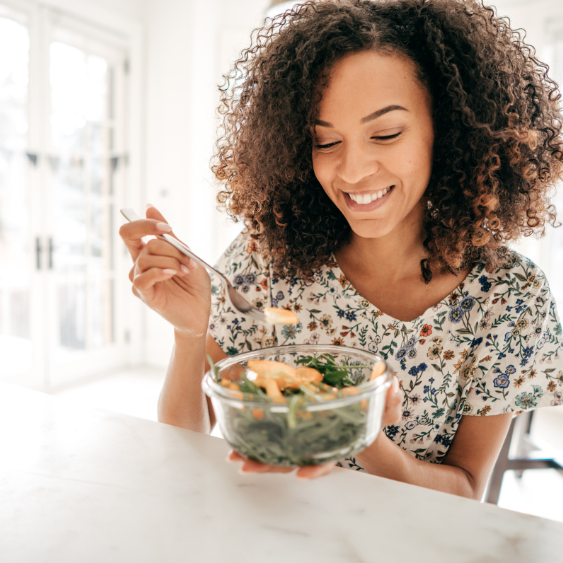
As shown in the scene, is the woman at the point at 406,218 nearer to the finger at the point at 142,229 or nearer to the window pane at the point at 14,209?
the finger at the point at 142,229

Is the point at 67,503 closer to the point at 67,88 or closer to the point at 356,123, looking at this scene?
the point at 356,123

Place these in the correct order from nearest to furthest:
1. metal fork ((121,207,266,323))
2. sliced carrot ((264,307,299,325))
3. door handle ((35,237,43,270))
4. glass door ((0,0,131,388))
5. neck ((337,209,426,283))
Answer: sliced carrot ((264,307,299,325)), metal fork ((121,207,266,323)), neck ((337,209,426,283)), glass door ((0,0,131,388)), door handle ((35,237,43,270))

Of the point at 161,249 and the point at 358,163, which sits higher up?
the point at 358,163

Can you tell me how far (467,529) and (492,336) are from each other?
22.4 inches

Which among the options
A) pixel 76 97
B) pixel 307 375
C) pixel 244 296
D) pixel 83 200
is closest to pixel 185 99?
pixel 76 97

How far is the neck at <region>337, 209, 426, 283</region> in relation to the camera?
112 centimetres

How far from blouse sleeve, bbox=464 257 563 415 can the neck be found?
0.20 metres

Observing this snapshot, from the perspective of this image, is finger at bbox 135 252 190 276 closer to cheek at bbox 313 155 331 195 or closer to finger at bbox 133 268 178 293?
finger at bbox 133 268 178 293

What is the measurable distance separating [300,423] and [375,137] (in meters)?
0.63

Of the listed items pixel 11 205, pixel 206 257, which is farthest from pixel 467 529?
pixel 206 257

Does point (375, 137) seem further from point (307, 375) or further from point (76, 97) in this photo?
point (76, 97)

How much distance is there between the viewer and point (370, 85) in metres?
0.87

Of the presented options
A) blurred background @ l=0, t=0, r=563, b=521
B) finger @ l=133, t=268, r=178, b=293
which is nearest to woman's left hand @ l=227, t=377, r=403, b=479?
finger @ l=133, t=268, r=178, b=293

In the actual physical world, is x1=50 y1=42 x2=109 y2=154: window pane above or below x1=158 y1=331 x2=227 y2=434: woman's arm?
above
